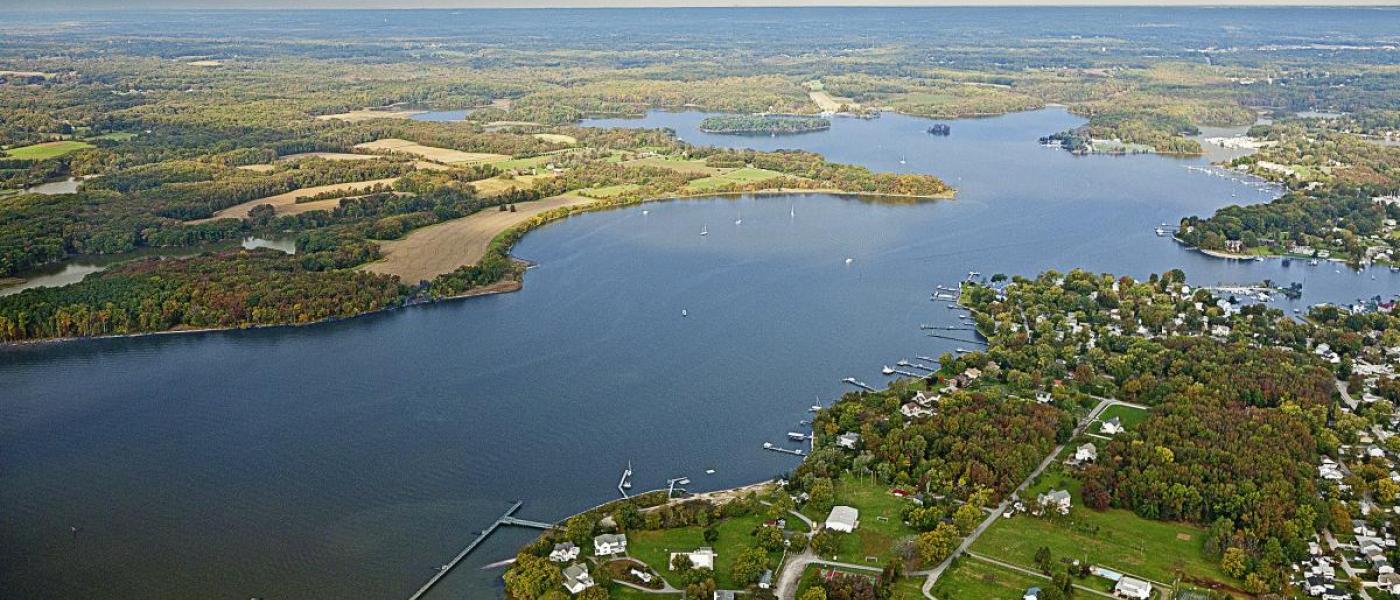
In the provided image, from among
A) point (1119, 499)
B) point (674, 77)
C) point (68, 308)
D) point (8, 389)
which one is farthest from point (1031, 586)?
point (674, 77)

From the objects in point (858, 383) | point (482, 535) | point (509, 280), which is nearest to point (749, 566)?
point (482, 535)

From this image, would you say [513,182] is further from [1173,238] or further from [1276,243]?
[1276,243]

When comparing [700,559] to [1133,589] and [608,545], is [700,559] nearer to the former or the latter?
[608,545]

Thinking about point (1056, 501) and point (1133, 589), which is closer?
point (1133, 589)

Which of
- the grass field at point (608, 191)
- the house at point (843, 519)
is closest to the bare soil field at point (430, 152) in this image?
the grass field at point (608, 191)

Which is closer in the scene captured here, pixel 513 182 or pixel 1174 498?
pixel 1174 498

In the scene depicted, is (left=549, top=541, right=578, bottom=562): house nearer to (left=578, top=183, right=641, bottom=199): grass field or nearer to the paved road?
the paved road
